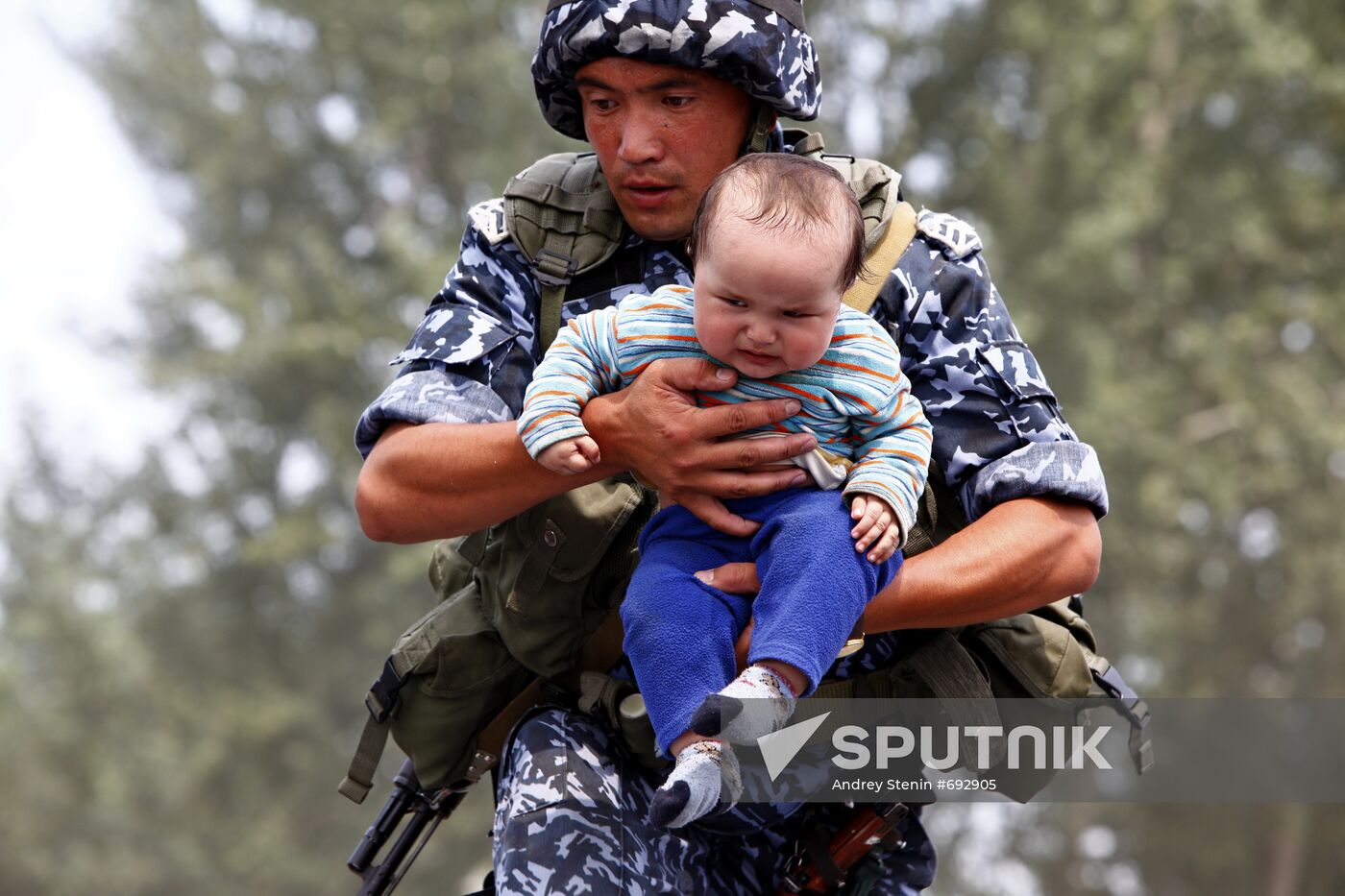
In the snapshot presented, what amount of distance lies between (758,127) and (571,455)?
982mm

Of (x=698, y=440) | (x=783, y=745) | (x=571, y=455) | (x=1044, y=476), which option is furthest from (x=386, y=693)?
(x=1044, y=476)

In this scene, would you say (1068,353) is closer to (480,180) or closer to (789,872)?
(480,180)

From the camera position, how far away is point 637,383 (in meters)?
3.12

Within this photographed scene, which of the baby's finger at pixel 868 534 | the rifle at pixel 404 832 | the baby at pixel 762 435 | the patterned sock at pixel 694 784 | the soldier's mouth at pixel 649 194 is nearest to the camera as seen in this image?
the patterned sock at pixel 694 784

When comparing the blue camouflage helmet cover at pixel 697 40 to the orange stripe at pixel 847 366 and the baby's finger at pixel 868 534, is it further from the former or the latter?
the baby's finger at pixel 868 534

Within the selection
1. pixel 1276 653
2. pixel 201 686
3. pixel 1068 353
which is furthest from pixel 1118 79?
pixel 201 686

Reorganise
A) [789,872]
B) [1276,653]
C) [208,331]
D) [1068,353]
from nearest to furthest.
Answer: [789,872] < [1068,353] < [1276,653] < [208,331]

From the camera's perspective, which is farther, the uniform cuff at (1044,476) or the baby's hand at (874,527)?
the uniform cuff at (1044,476)

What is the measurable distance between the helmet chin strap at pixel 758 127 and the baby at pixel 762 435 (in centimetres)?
57

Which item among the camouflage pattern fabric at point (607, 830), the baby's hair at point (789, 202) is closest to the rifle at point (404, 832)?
the camouflage pattern fabric at point (607, 830)

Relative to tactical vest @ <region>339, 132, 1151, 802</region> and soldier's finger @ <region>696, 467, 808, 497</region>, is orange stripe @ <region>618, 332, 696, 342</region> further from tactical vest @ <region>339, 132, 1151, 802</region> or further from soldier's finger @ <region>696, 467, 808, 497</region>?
tactical vest @ <region>339, 132, 1151, 802</region>

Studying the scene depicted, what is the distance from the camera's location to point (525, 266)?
12.0ft

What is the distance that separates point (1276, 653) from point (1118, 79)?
26.3 feet

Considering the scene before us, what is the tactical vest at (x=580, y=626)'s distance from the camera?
3.53m
